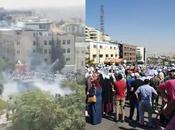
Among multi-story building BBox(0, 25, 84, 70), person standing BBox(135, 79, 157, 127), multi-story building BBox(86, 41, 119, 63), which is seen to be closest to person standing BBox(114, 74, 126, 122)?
person standing BBox(135, 79, 157, 127)

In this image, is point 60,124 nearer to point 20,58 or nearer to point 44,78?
point 44,78

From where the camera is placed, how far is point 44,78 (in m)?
4.62

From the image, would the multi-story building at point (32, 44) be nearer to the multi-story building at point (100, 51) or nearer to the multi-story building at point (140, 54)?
the multi-story building at point (100, 51)

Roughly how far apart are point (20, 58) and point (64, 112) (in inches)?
32.1

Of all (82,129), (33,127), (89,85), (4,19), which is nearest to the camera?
(4,19)

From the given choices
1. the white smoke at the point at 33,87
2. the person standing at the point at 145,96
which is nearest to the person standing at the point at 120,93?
the person standing at the point at 145,96

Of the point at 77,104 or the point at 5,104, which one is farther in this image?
the point at 77,104

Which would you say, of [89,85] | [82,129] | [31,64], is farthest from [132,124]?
[31,64]

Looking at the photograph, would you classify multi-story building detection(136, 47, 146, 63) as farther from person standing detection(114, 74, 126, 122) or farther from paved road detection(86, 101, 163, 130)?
person standing detection(114, 74, 126, 122)

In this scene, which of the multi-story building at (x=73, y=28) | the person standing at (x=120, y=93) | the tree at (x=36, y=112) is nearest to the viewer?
the tree at (x=36, y=112)

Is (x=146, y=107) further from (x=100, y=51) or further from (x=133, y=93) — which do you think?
(x=100, y=51)

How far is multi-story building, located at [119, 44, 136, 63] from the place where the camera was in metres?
132

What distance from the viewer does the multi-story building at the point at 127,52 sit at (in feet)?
431

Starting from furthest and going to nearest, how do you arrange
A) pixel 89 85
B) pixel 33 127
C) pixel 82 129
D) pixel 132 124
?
pixel 132 124, pixel 89 85, pixel 82 129, pixel 33 127
